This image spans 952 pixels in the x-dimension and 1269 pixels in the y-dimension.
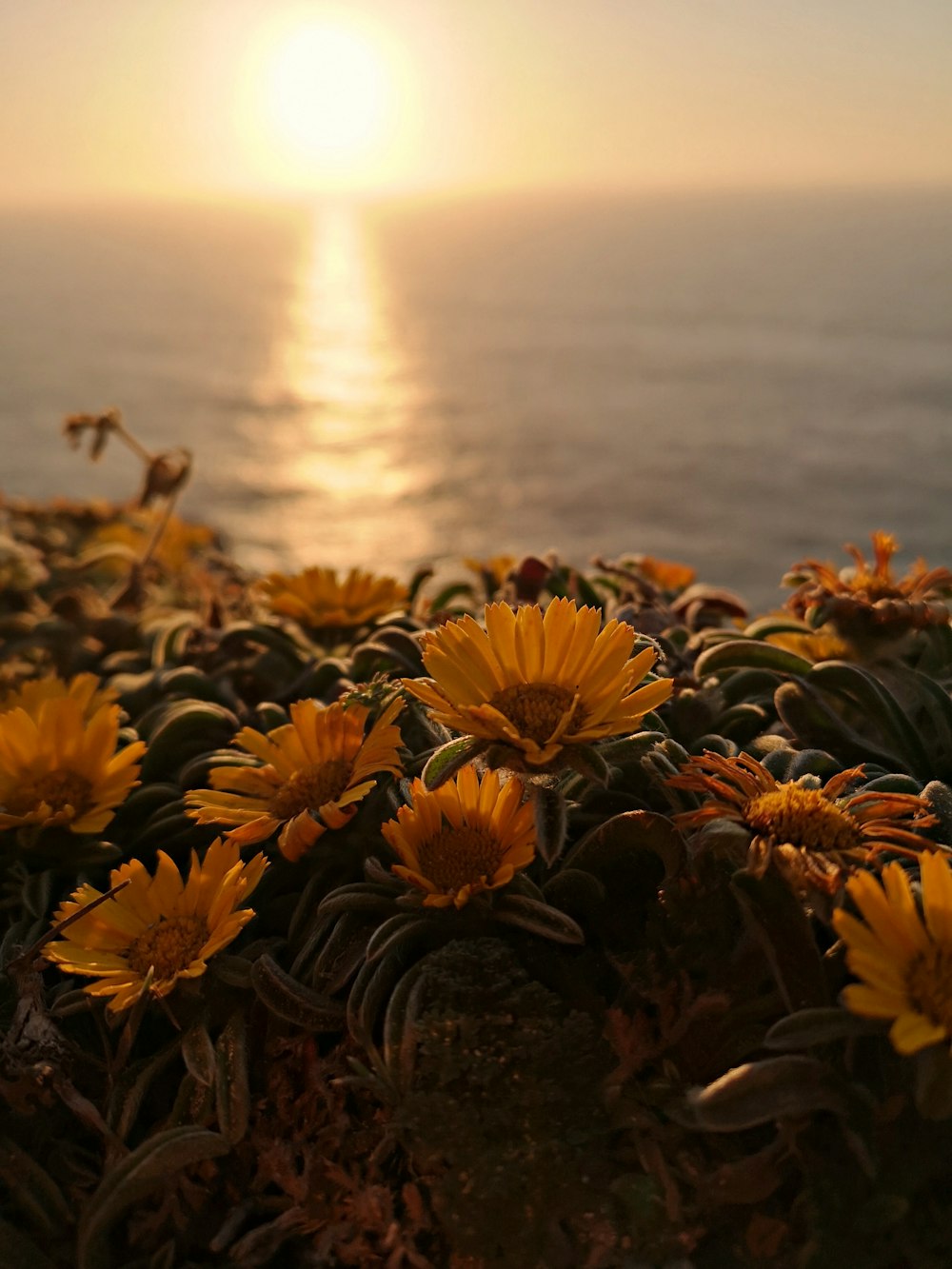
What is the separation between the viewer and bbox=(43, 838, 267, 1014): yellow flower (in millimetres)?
1346

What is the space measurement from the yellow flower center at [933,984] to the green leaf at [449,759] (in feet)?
1.50

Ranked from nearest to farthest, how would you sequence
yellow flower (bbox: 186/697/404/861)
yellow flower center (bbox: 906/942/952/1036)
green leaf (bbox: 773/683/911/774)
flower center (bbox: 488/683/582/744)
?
yellow flower center (bbox: 906/942/952/1036) < flower center (bbox: 488/683/582/744) < yellow flower (bbox: 186/697/404/861) < green leaf (bbox: 773/683/911/774)

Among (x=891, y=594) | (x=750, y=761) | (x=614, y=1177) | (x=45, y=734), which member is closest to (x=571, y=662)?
(x=750, y=761)

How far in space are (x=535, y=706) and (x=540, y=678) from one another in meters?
0.05

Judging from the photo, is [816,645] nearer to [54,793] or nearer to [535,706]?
[535,706]

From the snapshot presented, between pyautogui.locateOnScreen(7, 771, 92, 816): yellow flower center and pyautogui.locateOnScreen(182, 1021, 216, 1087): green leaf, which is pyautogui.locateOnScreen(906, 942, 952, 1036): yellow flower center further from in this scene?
pyautogui.locateOnScreen(7, 771, 92, 816): yellow flower center

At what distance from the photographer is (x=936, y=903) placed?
113cm

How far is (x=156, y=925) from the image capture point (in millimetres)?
1428

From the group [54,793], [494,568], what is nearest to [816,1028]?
[54,793]

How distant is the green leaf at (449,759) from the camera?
4.23ft

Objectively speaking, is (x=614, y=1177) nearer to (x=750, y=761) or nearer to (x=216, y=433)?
(x=750, y=761)

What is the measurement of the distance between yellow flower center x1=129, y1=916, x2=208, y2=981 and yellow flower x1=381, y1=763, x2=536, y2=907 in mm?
255

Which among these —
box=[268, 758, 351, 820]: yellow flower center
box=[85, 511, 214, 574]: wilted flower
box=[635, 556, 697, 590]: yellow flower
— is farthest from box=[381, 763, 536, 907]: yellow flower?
box=[85, 511, 214, 574]: wilted flower

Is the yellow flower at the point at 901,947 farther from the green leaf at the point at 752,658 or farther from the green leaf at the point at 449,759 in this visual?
the green leaf at the point at 752,658
